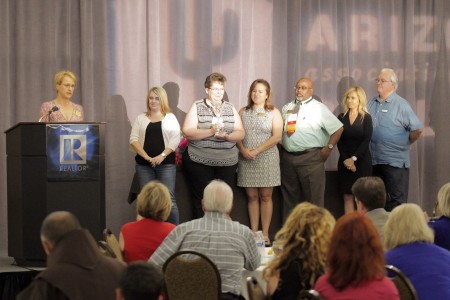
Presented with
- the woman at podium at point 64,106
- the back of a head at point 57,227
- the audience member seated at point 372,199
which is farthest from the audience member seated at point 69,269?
the woman at podium at point 64,106

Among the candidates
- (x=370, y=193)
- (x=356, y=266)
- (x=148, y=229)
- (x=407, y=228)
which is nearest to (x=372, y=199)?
(x=370, y=193)

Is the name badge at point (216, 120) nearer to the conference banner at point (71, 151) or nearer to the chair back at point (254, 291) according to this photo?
the conference banner at point (71, 151)

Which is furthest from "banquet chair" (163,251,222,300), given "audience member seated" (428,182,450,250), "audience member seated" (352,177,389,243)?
"audience member seated" (428,182,450,250)

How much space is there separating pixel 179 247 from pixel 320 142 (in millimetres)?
3931

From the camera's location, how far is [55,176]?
6.33 m

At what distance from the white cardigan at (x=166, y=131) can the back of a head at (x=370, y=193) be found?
2735 millimetres

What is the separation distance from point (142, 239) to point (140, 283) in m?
1.76

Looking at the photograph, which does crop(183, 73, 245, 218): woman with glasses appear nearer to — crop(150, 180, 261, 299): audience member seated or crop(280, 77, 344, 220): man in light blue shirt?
crop(280, 77, 344, 220): man in light blue shirt

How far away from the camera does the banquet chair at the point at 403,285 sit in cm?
376

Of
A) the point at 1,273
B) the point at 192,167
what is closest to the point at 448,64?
the point at 192,167

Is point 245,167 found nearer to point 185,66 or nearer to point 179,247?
point 185,66

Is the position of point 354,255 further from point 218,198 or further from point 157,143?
point 157,143

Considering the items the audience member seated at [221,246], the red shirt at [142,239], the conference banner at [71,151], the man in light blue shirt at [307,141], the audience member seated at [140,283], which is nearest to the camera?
the audience member seated at [140,283]

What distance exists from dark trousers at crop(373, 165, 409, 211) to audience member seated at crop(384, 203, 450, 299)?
4235mm
